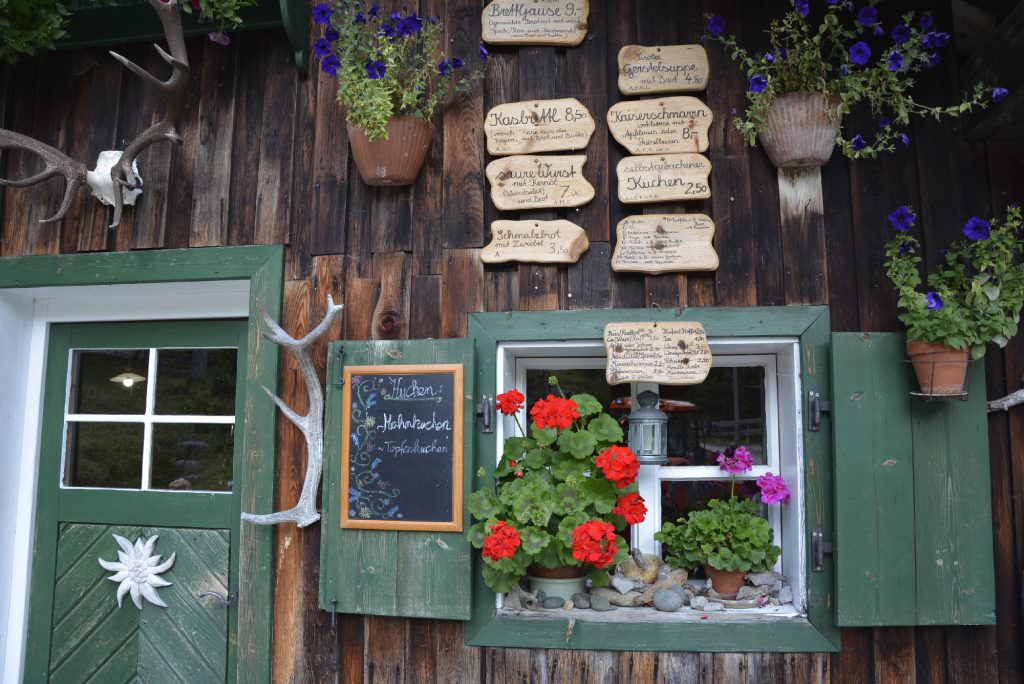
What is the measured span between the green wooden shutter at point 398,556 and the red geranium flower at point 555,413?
261mm

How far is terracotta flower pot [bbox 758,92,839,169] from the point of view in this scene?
2.48 metres

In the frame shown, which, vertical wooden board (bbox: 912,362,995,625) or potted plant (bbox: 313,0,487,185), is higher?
potted plant (bbox: 313,0,487,185)

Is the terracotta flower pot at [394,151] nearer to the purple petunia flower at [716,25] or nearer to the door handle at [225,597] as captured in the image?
the purple petunia flower at [716,25]

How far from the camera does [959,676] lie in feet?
7.92

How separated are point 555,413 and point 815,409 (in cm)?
85

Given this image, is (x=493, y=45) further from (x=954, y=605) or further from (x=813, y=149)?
(x=954, y=605)

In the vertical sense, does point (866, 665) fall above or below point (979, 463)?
below

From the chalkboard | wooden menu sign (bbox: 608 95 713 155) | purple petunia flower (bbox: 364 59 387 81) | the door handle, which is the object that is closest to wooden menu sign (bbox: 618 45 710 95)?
wooden menu sign (bbox: 608 95 713 155)

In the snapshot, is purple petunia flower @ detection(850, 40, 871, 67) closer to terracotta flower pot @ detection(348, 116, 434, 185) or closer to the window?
terracotta flower pot @ detection(348, 116, 434, 185)

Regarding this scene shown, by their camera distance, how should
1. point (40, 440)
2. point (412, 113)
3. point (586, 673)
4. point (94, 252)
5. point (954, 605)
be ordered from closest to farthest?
point (954, 605)
point (586, 673)
point (412, 113)
point (94, 252)
point (40, 440)

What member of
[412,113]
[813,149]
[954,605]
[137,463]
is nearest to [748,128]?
[813,149]

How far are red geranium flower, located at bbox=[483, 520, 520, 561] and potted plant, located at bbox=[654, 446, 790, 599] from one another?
643 millimetres

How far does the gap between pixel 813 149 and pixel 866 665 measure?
168 centimetres

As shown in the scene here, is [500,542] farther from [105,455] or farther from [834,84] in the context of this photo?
[105,455]
